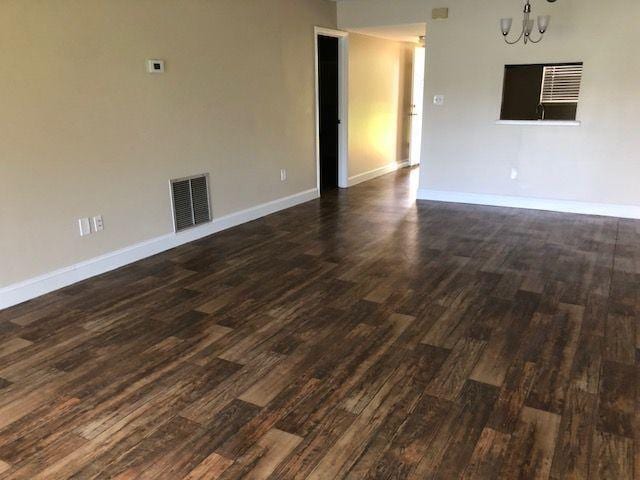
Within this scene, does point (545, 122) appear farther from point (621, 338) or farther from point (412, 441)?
point (412, 441)

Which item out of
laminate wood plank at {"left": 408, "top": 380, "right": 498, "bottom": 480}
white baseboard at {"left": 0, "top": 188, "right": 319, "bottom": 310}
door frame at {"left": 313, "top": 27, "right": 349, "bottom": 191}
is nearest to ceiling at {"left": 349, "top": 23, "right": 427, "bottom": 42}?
door frame at {"left": 313, "top": 27, "right": 349, "bottom": 191}

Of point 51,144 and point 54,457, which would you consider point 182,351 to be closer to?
point 54,457

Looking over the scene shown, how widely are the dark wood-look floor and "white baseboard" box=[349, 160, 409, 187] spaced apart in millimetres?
3120

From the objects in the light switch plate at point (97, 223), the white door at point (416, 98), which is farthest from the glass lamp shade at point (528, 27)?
the light switch plate at point (97, 223)

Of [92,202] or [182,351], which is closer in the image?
[182,351]

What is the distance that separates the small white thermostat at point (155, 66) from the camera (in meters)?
4.04

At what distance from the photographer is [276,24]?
17.7 feet

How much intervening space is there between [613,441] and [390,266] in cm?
218

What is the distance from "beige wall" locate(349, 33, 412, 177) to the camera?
7.05 meters

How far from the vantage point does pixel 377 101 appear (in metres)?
7.71

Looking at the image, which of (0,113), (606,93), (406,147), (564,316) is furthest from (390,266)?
(406,147)

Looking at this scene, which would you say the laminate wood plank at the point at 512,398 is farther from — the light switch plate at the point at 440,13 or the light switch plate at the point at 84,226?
the light switch plate at the point at 440,13

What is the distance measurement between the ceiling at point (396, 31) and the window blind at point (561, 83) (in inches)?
61.6

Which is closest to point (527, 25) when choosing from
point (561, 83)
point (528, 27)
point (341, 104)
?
point (528, 27)
